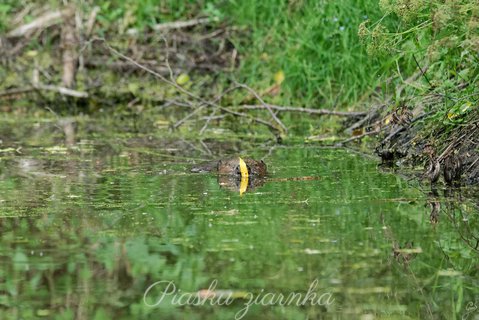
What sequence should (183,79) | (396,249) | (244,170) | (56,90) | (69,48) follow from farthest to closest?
(69,48) < (183,79) < (56,90) < (244,170) < (396,249)

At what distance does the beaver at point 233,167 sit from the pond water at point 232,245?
95mm

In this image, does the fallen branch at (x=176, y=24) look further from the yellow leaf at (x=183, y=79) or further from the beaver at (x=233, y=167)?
the beaver at (x=233, y=167)

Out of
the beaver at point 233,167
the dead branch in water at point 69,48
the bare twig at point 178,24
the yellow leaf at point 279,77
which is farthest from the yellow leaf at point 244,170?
the bare twig at point 178,24

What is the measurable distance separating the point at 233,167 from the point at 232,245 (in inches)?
79.5

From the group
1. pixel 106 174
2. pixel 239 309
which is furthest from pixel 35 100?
pixel 239 309

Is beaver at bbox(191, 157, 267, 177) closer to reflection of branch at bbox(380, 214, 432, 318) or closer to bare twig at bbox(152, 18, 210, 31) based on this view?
reflection of branch at bbox(380, 214, 432, 318)

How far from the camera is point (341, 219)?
494 centimetres

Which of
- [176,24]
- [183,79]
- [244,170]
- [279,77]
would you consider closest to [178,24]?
[176,24]

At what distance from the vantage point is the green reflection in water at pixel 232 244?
12.0 ft

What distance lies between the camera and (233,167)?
6.45 m

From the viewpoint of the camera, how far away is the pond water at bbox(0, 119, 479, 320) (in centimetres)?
364

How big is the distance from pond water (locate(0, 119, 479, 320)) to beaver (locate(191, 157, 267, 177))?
10cm

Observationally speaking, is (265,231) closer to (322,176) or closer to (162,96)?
(322,176)

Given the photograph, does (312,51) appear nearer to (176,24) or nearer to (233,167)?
(176,24)
